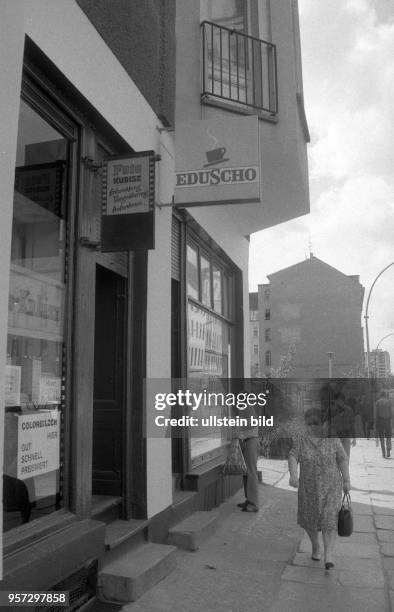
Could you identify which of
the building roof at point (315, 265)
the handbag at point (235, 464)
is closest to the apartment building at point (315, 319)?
the building roof at point (315, 265)

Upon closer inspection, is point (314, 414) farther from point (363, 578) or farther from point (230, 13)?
point (230, 13)

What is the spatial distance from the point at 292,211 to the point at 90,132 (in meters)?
5.67

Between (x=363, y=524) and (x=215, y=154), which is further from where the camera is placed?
(x=363, y=524)

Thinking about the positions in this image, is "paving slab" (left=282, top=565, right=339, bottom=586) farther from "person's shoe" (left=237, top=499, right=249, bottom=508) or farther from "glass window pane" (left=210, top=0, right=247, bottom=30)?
"glass window pane" (left=210, top=0, right=247, bottom=30)

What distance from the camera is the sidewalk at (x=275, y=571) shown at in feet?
14.9

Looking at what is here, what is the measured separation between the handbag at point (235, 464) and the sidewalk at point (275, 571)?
1.79ft

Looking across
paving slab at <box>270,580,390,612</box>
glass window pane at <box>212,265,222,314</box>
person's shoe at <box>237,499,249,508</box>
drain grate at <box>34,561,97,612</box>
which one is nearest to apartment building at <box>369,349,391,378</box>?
glass window pane at <box>212,265,222,314</box>

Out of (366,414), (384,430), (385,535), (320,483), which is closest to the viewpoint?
(320,483)

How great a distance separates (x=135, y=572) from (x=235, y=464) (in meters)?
3.36

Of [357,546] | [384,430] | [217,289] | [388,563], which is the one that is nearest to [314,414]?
[388,563]

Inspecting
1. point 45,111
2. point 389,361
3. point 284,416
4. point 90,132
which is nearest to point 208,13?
point 90,132

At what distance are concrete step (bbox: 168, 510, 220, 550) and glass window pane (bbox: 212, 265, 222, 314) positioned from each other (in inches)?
138

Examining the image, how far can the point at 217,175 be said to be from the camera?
6.13 meters

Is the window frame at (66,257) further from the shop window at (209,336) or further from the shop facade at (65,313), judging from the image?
the shop window at (209,336)
